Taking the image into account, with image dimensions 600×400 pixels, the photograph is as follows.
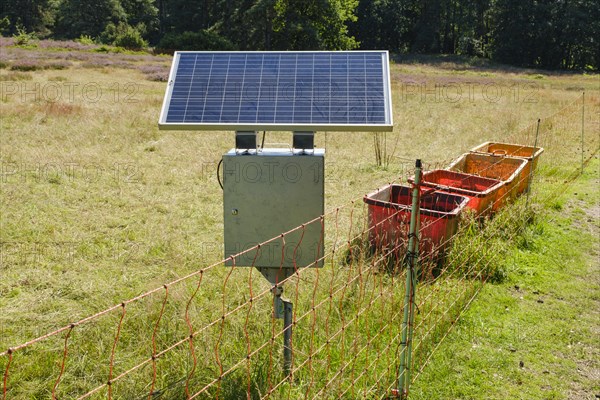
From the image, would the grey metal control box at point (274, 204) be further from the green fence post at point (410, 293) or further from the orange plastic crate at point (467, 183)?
the orange plastic crate at point (467, 183)

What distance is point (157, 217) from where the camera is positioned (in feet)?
25.3

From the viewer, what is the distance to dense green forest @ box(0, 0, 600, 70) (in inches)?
1650

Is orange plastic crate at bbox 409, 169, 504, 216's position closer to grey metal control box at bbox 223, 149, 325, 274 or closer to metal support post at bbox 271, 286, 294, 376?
grey metal control box at bbox 223, 149, 325, 274

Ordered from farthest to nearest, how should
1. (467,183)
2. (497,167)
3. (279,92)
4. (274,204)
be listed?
(497,167), (467,183), (279,92), (274,204)

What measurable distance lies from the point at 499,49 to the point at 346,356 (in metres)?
60.6

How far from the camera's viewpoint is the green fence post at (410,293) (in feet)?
11.2

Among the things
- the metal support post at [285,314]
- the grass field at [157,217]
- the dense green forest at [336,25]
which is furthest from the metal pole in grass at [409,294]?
the dense green forest at [336,25]

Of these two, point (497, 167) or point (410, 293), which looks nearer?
point (410, 293)

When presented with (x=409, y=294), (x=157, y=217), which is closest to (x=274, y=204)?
(x=409, y=294)

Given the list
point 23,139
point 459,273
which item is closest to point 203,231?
point 459,273

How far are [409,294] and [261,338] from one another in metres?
1.31

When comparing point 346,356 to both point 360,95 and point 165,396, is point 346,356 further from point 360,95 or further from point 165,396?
point 360,95

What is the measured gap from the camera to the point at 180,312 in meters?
4.71

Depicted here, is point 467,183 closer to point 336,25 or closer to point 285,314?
point 285,314
